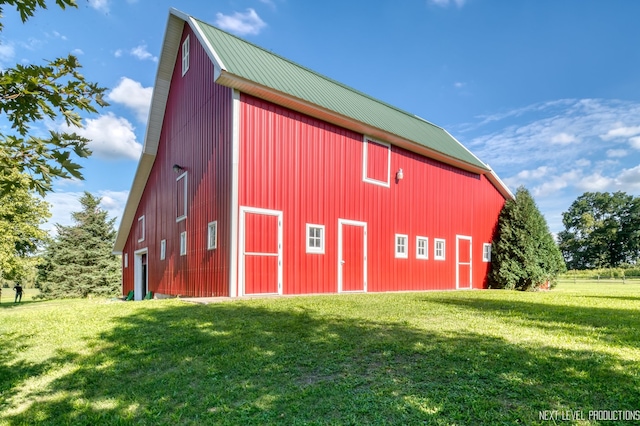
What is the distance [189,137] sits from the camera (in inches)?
490

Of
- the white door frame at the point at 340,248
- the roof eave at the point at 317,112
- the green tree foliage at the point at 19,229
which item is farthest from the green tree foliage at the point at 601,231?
the green tree foliage at the point at 19,229

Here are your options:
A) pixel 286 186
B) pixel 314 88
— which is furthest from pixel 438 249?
pixel 314 88

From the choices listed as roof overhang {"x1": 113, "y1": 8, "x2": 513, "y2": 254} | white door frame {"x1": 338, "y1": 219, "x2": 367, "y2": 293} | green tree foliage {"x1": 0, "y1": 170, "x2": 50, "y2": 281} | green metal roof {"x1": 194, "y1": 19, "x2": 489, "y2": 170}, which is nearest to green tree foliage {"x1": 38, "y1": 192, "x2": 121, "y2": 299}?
green tree foliage {"x1": 0, "y1": 170, "x2": 50, "y2": 281}

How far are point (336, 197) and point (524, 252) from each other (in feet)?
32.1

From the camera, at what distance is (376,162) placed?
12.8 meters

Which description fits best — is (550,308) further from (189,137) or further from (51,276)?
(51,276)

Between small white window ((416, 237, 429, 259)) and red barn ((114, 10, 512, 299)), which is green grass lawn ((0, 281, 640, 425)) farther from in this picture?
small white window ((416, 237, 429, 259))

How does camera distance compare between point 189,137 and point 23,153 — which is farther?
point 189,137

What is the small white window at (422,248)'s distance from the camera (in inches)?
553

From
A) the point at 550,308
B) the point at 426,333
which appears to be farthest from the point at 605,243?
the point at 426,333

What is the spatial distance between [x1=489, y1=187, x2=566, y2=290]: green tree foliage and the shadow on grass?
13.1 metres

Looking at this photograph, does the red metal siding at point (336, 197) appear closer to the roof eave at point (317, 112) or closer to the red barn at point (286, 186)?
the red barn at point (286, 186)

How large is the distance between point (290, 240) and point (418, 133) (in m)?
8.09

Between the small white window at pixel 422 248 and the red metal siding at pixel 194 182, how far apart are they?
7.53m
